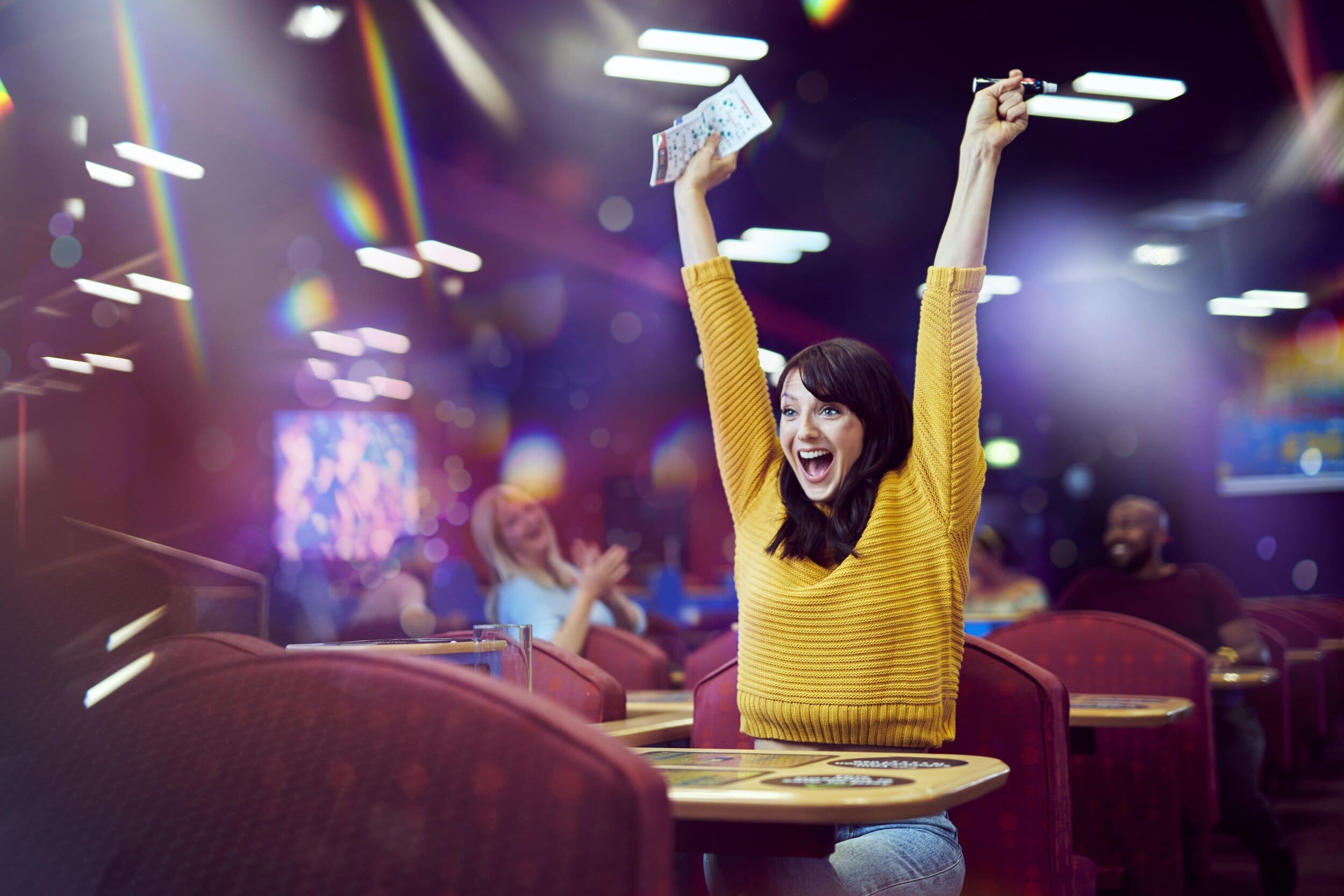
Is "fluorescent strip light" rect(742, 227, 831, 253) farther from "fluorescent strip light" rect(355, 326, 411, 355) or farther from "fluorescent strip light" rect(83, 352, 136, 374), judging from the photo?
"fluorescent strip light" rect(355, 326, 411, 355)

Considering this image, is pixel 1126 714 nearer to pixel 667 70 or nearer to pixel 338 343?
pixel 667 70

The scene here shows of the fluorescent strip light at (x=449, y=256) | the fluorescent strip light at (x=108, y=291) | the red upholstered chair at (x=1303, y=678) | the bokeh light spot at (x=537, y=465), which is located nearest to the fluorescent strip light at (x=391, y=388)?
the bokeh light spot at (x=537, y=465)

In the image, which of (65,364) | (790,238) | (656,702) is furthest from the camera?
(790,238)

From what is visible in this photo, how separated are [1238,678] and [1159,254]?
5.89 meters

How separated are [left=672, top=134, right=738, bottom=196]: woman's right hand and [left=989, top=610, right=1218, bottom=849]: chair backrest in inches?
75.9

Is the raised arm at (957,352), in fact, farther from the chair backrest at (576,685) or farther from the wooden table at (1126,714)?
the chair backrest at (576,685)

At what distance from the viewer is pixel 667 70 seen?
204 inches

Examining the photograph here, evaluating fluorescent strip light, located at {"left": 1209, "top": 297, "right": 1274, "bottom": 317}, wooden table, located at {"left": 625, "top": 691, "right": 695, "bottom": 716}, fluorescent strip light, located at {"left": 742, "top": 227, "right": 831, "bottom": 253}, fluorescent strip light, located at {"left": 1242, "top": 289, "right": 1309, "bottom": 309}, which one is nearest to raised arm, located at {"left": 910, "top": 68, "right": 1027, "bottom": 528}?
wooden table, located at {"left": 625, "top": 691, "right": 695, "bottom": 716}

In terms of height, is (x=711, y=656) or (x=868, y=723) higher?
(x=868, y=723)

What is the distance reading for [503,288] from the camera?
9.66m

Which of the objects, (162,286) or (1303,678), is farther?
(162,286)

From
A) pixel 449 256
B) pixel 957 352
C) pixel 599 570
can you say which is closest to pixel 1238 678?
pixel 599 570

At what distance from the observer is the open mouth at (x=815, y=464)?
1.82 metres

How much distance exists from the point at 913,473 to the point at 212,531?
10493mm
